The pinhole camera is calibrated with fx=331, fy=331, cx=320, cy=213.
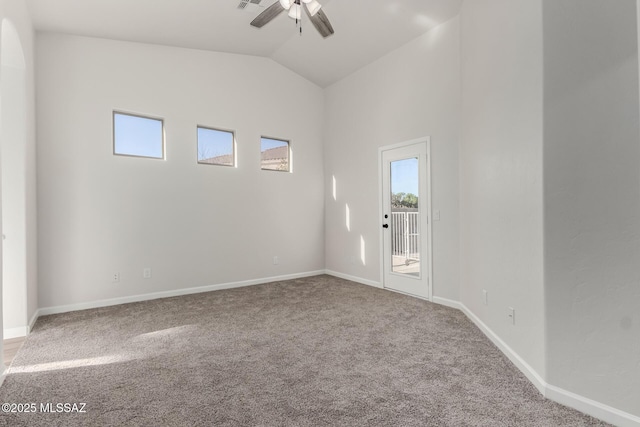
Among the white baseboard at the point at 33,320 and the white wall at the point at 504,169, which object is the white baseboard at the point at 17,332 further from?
the white wall at the point at 504,169

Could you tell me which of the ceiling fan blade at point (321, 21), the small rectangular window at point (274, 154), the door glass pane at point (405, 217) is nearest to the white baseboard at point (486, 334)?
the door glass pane at point (405, 217)

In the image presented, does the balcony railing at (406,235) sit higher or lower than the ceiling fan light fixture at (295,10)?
lower

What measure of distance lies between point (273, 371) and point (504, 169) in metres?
2.47

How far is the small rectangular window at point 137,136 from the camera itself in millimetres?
4422

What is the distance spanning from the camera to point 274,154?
582cm

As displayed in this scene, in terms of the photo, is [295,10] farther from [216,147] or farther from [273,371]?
[273,371]

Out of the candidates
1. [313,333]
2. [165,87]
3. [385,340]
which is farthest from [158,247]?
[385,340]

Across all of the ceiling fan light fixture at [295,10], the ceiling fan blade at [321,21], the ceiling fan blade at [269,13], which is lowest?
the ceiling fan blade at [321,21]

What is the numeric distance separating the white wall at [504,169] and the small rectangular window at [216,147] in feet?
11.4

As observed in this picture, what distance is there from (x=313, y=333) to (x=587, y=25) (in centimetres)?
310

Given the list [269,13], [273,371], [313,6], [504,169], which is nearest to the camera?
[273,371]

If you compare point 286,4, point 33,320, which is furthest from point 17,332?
point 286,4

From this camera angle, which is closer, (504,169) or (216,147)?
(504,169)

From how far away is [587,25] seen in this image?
196cm
